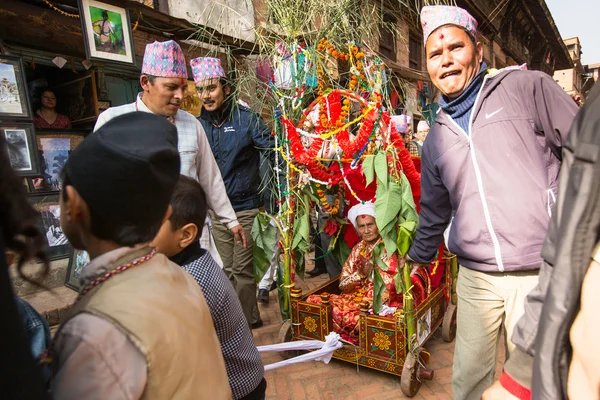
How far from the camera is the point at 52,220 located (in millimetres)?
4293

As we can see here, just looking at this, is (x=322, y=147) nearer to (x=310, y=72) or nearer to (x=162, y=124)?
(x=310, y=72)

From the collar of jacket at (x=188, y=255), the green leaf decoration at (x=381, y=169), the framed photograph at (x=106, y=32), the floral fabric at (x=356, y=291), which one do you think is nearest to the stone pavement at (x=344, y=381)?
the floral fabric at (x=356, y=291)

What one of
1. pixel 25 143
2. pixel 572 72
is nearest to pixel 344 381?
pixel 25 143

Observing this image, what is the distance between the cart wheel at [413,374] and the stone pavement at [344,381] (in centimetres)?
7

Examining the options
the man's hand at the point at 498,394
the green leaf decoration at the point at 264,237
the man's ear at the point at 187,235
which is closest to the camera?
the man's hand at the point at 498,394

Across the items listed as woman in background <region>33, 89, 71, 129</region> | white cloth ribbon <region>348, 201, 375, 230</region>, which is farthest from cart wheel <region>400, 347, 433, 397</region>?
woman in background <region>33, 89, 71, 129</region>

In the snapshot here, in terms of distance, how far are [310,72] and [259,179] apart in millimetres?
1191

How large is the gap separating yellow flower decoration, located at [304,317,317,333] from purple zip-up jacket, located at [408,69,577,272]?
1.44 metres

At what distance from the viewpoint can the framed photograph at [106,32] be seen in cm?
380

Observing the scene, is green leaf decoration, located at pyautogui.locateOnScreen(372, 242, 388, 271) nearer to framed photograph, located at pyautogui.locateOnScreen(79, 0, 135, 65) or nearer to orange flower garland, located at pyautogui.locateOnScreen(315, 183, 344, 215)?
orange flower garland, located at pyautogui.locateOnScreen(315, 183, 344, 215)

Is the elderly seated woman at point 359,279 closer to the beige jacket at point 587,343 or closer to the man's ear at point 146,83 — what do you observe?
the man's ear at point 146,83

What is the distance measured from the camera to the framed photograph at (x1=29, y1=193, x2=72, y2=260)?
4125mm

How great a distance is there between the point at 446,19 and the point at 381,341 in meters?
1.99

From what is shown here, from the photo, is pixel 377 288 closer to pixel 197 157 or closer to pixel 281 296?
pixel 281 296
